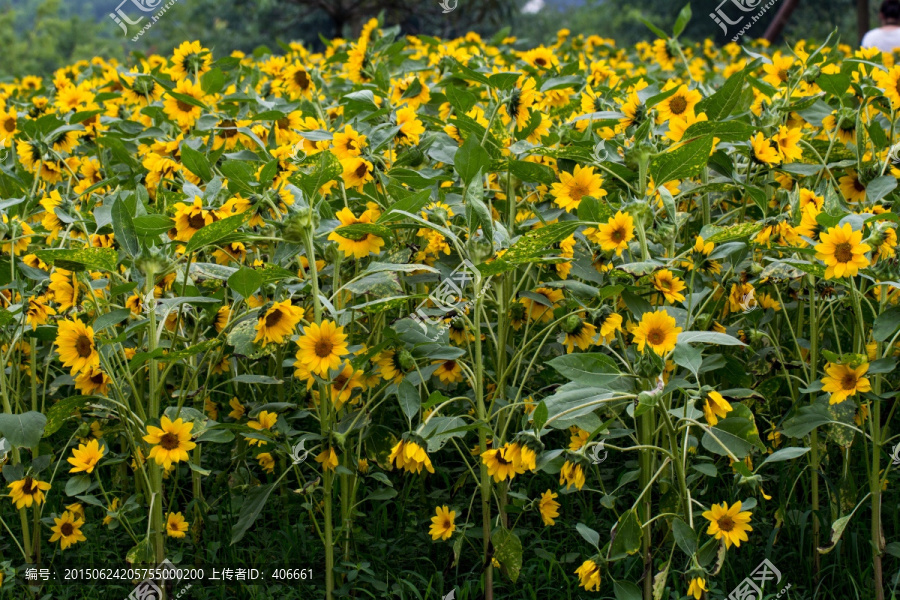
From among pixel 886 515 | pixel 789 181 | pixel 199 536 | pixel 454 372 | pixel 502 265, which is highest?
pixel 502 265

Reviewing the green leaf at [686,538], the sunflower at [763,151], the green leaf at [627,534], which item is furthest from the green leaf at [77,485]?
the sunflower at [763,151]

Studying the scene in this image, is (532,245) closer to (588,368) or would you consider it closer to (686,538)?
(588,368)

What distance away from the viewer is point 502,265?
60.7 inches

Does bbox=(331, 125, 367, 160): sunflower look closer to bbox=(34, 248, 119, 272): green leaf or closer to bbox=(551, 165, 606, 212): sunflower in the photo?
bbox=(551, 165, 606, 212): sunflower

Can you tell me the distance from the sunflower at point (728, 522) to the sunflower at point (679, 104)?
1.02m

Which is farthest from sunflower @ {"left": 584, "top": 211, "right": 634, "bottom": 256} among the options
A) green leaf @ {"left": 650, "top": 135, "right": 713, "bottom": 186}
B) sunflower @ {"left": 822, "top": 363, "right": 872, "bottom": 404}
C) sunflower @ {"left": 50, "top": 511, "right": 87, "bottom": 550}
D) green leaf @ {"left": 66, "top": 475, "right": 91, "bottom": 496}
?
sunflower @ {"left": 50, "top": 511, "right": 87, "bottom": 550}

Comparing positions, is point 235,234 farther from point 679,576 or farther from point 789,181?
point 789,181

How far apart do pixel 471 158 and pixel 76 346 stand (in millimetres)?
840

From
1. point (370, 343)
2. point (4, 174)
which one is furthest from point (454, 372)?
point (4, 174)

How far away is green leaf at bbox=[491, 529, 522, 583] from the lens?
1766 millimetres

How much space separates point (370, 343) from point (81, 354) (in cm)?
63

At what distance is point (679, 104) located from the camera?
2.23m

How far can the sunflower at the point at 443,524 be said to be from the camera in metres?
1.90

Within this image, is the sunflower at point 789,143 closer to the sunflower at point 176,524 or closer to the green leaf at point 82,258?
the green leaf at point 82,258
